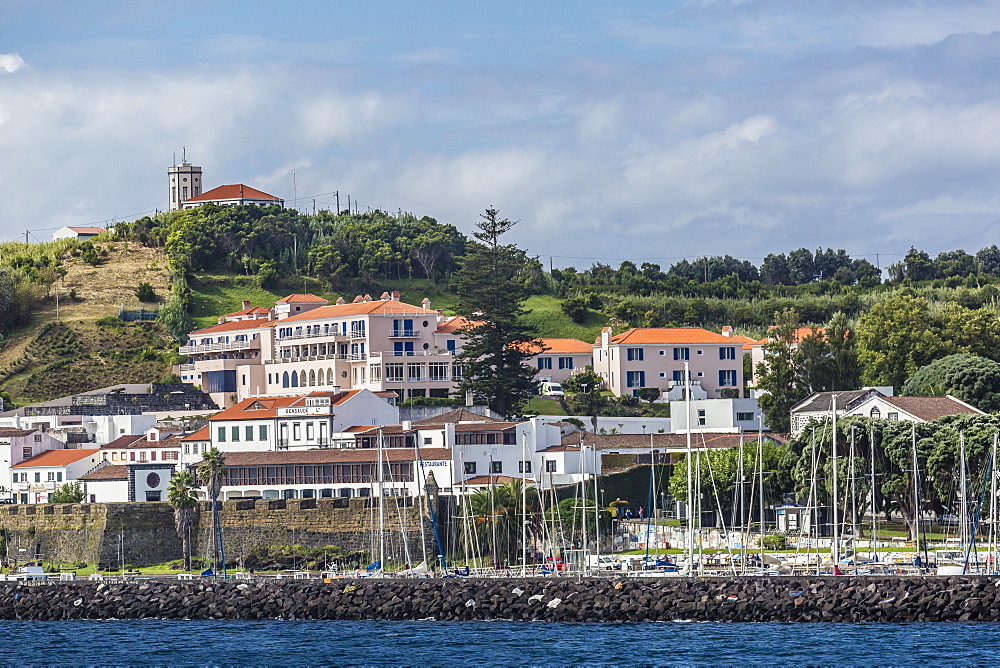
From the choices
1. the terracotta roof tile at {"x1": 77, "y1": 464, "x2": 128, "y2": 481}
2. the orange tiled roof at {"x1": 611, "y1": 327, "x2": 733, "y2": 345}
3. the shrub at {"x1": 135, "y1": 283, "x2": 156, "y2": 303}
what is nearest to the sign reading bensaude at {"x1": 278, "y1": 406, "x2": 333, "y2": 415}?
the terracotta roof tile at {"x1": 77, "y1": 464, "x2": 128, "y2": 481}

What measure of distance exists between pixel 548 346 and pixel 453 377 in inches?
309

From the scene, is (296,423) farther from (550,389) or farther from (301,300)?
(301,300)

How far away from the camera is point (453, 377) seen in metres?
104

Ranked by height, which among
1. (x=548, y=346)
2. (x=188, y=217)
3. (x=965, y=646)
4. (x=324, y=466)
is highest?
(x=188, y=217)

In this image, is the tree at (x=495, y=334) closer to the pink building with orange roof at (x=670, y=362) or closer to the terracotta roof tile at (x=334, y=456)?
the pink building with orange roof at (x=670, y=362)

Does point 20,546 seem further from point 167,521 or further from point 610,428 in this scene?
point 610,428

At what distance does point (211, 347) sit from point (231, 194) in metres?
42.0

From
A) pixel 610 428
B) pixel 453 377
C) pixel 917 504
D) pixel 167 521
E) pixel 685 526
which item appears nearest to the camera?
pixel 917 504

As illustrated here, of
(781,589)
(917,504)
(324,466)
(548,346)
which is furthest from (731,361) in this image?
(781,589)

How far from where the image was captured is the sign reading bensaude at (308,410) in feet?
284

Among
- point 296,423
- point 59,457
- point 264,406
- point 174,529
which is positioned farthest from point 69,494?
point 264,406

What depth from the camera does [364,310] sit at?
351ft

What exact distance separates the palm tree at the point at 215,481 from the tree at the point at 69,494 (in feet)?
18.8

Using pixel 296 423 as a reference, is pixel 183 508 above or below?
below
